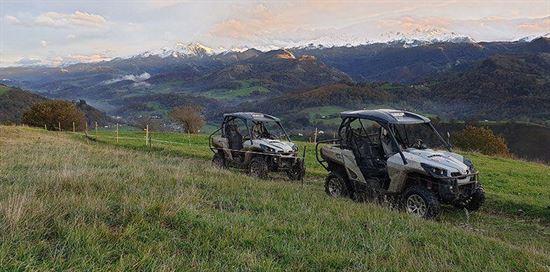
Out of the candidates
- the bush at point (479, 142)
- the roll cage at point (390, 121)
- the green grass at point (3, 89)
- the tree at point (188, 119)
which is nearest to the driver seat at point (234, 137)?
the roll cage at point (390, 121)

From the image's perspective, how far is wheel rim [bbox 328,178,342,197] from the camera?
35.9 ft

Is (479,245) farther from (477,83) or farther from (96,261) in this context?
(477,83)

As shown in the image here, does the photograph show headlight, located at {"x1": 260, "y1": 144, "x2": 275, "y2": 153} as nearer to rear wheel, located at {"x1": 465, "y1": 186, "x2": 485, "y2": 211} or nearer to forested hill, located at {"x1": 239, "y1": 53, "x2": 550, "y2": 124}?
rear wheel, located at {"x1": 465, "y1": 186, "x2": 485, "y2": 211}

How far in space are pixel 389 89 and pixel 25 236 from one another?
198m

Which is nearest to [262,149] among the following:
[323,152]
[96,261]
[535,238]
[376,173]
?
[323,152]

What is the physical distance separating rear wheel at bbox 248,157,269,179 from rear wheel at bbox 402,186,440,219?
5.65 m

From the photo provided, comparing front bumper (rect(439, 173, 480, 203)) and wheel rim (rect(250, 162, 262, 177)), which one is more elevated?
front bumper (rect(439, 173, 480, 203))

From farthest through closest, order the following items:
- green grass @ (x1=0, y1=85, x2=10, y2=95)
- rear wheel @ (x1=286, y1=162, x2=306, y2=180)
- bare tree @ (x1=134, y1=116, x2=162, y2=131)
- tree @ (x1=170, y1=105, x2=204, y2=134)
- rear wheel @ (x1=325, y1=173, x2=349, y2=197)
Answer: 1. green grass @ (x1=0, y1=85, x2=10, y2=95)
2. bare tree @ (x1=134, y1=116, x2=162, y2=131)
3. tree @ (x1=170, y1=105, x2=204, y2=134)
4. rear wheel @ (x1=286, y1=162, x2=306, y2=180)
5. rear wheel @ (x1=325, y1=173, x2=349, y2=197)

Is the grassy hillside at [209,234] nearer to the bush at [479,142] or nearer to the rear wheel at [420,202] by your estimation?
the rear wheel at [420,202]

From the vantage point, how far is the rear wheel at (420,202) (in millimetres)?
8547

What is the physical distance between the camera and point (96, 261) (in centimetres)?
426

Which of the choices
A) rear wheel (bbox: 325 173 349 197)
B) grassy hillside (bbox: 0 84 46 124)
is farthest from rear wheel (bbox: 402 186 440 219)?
grassy hillside (bbox: 0 84 46 124)

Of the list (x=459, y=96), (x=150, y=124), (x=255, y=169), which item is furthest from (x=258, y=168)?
(x=459, y=96)

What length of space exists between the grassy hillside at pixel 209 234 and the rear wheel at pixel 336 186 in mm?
2442
